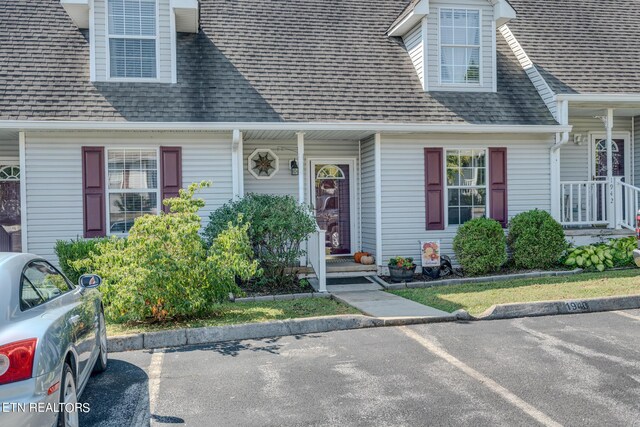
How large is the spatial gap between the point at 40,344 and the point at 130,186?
7.89m

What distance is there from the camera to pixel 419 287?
10914 millimetres

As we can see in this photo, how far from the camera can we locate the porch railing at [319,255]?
33.5 feet

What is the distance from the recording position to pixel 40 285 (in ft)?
14.7

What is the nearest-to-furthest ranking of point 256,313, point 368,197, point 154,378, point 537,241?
point 154,378 < point 256,313 < point 537,241 < point 368,197

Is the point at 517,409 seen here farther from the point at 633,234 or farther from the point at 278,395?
Result: the point at 633,234

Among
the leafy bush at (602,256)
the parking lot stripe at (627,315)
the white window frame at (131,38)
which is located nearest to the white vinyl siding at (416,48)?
the leafy bush at (602,256)

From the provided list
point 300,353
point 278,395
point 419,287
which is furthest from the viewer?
point 419,287

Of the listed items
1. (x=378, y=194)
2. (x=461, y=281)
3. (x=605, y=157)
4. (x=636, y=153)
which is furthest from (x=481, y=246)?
(x=636, y=153)

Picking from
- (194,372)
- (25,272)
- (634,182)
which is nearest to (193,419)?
(194,372)

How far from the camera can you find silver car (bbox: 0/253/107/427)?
3357 mm

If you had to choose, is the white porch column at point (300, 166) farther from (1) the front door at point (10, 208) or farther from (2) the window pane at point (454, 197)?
(1) the front door at point (10, 208)

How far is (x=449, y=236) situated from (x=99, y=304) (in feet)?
26.3

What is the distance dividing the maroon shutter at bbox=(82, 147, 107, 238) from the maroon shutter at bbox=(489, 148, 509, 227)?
25.4 ft

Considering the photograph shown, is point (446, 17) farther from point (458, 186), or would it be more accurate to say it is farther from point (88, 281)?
point (88, 281)
